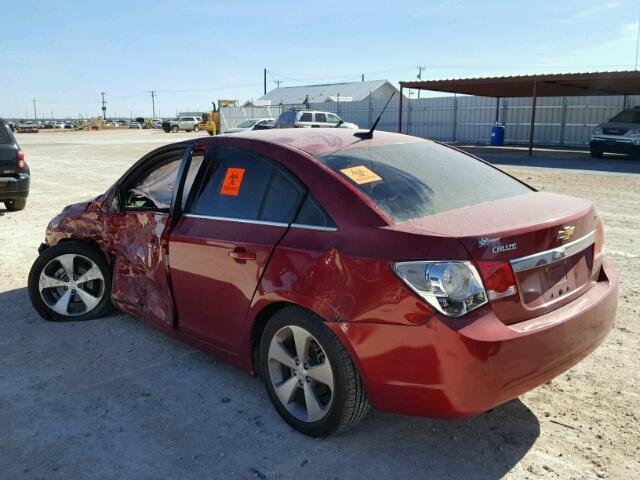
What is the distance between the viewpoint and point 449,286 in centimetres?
259

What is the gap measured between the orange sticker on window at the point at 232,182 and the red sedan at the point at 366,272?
0.01 m

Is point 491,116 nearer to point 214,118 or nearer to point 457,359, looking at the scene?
point 214,118

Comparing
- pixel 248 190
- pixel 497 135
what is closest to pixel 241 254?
pixel 248 190

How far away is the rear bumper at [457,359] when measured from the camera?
255 centimetres

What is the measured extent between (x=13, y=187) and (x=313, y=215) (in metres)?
8.58

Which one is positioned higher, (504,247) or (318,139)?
(318,139)

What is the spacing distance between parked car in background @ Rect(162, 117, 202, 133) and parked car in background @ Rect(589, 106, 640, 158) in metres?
44.8

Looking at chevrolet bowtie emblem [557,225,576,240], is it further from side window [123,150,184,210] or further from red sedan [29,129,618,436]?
side window [123,150,184,210]

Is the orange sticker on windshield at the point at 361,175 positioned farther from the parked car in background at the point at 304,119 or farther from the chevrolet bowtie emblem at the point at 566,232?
the parked car in background at the point at 304,119

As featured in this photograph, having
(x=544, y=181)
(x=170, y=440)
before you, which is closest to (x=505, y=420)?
(x=170, y=440)

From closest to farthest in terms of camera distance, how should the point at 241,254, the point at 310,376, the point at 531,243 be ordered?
the point at 531,243 < the point at 310,376 < the point at 241,254

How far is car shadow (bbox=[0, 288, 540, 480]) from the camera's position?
9.53 feet

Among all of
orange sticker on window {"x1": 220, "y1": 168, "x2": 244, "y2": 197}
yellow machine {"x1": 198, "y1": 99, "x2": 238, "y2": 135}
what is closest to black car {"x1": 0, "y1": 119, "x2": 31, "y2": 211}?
orange sticker on window {"x1": 220, "y1": 168, "x2": 244, "y2": 197}

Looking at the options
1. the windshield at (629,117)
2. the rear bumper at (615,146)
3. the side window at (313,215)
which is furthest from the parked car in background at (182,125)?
the side window at (313,215)
